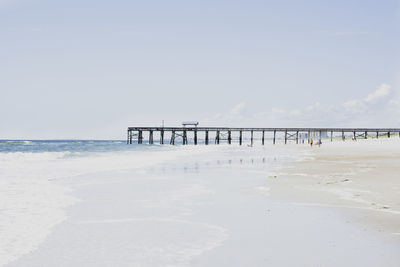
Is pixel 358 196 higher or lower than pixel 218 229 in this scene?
higher

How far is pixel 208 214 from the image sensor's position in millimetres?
6461

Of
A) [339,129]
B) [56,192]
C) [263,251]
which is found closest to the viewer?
[263,251]

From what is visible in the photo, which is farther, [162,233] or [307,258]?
[162,233]

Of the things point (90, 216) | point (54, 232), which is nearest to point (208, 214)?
point (90, 216)

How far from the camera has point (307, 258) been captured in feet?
13.3

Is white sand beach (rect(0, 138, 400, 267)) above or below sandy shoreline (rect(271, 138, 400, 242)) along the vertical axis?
below

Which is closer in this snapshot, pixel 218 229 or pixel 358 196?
pixel 218 229

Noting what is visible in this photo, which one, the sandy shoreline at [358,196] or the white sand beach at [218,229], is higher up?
the sandy shoreline at [358,196]

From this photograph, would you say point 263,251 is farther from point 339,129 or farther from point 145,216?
point 339,129

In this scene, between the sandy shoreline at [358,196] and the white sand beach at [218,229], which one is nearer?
the white sand beach at [218,229]

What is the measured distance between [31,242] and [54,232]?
511mm

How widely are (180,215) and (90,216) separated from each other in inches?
60.9

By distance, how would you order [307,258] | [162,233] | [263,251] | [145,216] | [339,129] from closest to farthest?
[307,258]
[263,251]
[162,233]
[145,216]
[339,129]

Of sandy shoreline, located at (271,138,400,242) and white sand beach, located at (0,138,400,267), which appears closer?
white sand beach, located at (0,138,400,267)
